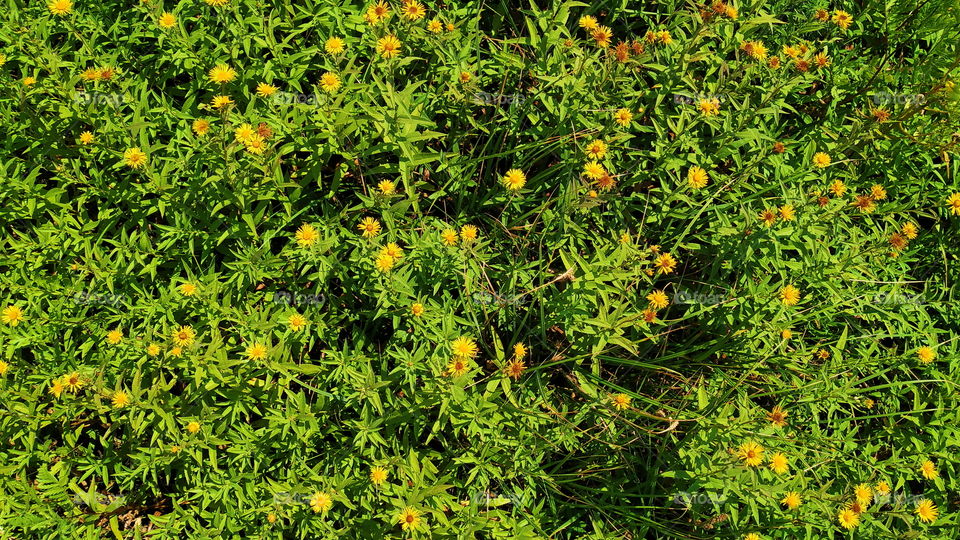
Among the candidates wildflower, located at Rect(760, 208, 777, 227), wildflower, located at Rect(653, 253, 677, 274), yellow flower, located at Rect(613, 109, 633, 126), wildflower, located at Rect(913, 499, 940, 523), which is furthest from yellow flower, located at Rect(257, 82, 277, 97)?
wildflower, located at Rect(913, 499, 940, 523)

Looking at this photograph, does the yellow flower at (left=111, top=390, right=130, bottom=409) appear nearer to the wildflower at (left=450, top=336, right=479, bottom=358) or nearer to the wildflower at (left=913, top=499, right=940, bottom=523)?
the wildflower at (left=450, top=336, right=479, bottom=358)

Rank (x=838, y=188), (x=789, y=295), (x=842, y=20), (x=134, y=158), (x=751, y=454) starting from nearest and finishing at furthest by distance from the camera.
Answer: (x=751, y=454) < (x=134, y=158) < (x=789, y=295) < (x=838, y=188) < (x=842, y=20)

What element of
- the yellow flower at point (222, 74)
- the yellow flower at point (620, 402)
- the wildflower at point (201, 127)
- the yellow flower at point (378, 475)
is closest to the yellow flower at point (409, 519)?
the yellow flower at point (378, 475)

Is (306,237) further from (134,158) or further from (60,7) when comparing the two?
(60,7)

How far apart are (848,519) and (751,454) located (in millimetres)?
476

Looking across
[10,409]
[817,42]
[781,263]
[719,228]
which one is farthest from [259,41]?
[817,42]

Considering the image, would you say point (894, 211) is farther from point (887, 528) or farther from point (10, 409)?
point (10, 409)

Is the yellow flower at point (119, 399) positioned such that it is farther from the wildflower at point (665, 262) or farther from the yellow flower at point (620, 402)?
the wildflower at point (665, 262)

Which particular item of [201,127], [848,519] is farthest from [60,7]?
[848,519]

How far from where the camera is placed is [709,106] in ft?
9.86

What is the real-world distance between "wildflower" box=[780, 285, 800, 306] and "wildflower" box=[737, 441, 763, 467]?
65 cm

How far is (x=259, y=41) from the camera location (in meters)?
3.08

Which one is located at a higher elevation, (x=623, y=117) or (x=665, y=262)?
(x=623, y=117)

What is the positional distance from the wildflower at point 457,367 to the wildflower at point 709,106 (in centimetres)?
150
